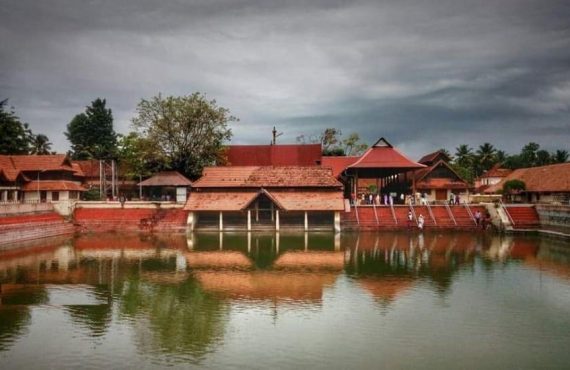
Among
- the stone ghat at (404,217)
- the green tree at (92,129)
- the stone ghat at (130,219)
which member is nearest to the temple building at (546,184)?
the stone ghat at (404,217)

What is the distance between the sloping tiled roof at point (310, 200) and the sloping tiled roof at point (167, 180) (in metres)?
9.11

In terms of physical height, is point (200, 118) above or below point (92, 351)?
above

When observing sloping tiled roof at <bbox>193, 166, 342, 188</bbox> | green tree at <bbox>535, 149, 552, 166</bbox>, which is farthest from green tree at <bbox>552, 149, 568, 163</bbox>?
sloping tiled roof at <bbox>193, 166, 342, 188</bbox>

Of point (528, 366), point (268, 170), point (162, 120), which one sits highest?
point (162, 120)

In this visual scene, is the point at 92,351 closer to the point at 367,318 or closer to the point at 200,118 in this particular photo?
the point at 367,318

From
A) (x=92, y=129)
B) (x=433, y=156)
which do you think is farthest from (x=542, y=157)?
(x=92, y=129)

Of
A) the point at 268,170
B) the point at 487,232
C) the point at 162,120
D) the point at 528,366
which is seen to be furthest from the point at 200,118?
the point at 528,366

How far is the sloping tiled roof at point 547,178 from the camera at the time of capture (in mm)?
38344

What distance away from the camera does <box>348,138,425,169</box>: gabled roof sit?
42375 millimetres

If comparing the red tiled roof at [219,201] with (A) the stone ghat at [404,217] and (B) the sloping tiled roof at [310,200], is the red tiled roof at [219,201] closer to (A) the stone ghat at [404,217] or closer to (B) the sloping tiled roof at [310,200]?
(B) the sloping tiled roof at [310,200]

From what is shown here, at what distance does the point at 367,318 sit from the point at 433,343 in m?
2.65

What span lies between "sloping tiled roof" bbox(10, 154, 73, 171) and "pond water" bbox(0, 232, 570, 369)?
17937 millimetres

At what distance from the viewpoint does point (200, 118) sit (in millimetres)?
47531

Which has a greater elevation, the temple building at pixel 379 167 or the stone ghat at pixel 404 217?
the temple building at pixel 379 167
